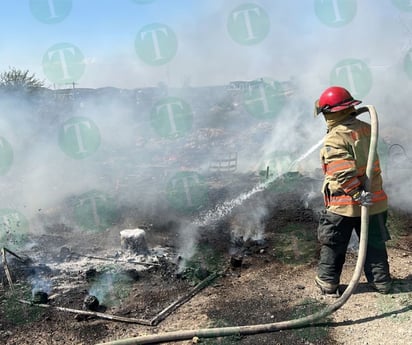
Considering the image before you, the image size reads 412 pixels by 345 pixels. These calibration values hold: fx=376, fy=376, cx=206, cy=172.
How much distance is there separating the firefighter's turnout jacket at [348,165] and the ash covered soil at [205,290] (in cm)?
104

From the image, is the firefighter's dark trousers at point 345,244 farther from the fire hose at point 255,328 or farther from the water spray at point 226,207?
the water spray at point 226,207

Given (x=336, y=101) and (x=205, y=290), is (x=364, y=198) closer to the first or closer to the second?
(x=336, y=101)

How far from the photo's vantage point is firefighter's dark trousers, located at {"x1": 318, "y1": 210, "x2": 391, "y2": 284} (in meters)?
3.95

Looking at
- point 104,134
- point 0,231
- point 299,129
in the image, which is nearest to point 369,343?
point 0,231

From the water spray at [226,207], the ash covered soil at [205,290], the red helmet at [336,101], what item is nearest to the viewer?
the ash covered soil at [205,290]

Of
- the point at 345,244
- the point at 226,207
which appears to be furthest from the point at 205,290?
the point at 226,207

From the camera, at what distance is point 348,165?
3670mm

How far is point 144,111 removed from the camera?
22.7 m

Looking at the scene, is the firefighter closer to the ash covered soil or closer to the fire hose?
the fire hose

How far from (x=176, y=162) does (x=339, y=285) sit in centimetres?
1260

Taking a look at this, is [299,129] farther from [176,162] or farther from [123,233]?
[123,233]

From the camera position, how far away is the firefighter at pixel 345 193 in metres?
3.72

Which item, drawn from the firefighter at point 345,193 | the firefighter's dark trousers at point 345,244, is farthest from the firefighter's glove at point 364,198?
the firefighter's dark trousers at point 345,244

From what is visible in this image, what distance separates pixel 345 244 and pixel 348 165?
909mm
